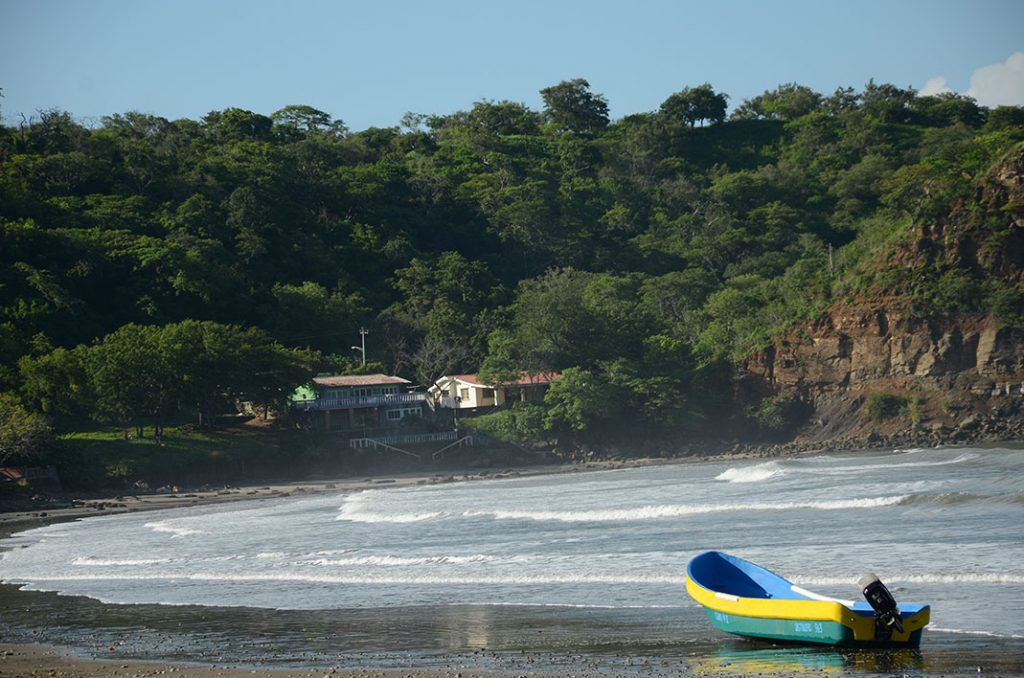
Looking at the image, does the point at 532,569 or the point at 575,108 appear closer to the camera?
the point at 532,569

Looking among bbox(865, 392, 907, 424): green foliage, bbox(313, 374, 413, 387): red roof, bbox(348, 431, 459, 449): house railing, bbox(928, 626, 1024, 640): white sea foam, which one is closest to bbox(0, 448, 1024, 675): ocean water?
bbox(928, 626, 1024, 640): white sea foam

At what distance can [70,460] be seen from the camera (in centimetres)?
4928

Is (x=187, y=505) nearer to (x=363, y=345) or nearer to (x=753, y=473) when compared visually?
(x=753, y=473)

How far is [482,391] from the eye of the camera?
2662 inches

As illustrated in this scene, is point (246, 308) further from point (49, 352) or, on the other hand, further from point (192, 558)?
point (192, 558)

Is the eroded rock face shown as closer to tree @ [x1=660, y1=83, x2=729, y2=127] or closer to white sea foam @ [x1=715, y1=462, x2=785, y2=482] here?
white sea foam @ [x1=715, y1=462, x2=785, y2=482]

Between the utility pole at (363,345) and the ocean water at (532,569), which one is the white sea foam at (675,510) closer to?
the ocean water at (532,569)

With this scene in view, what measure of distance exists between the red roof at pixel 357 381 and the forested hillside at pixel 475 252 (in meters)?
1.29

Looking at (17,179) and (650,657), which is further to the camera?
(17,179)

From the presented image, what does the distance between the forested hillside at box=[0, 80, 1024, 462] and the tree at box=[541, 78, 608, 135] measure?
945 centimetres

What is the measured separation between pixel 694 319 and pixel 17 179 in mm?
45601

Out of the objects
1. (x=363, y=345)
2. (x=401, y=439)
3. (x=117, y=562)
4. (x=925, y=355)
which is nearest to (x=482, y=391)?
(x=363, y=345)

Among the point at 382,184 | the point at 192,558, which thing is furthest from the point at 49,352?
the point at 382,184

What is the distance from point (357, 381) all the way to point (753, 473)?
88.8 feet
